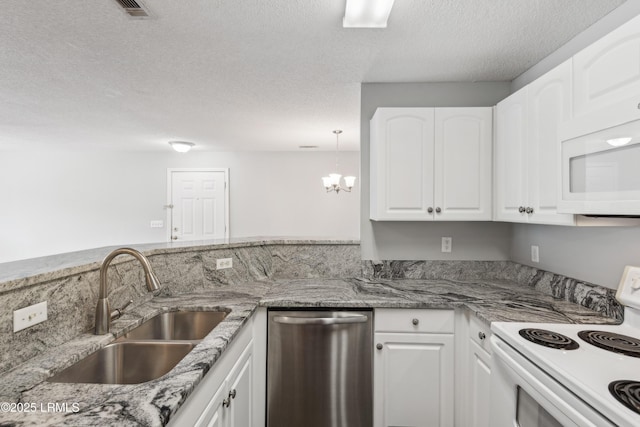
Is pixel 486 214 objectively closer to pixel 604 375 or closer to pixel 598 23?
pixel 598 23

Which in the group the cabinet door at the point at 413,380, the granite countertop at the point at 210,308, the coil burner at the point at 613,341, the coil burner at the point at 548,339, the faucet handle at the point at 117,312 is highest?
the faucet handle at the point at 117,312

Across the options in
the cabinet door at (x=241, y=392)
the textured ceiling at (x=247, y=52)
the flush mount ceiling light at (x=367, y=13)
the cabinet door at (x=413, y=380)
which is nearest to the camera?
the cabinet door at (x=241, y=392)

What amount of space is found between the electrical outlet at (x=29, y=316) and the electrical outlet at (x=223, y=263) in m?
1.09

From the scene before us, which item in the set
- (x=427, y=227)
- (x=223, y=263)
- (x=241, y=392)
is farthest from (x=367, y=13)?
(x=241, y=392)

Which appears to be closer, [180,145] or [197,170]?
[180,145]

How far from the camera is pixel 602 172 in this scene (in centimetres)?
116

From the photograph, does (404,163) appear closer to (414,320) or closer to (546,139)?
(546,139)

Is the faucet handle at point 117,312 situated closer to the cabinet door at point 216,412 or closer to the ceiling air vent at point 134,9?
the cabinet door at point 216,412

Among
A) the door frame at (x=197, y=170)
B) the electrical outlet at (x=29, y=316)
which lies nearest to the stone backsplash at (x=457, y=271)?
the electrical outlet at (x=29, y=316)

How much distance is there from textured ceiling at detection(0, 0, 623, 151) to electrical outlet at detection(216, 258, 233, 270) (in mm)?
1369

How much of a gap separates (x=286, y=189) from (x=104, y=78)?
348 centimetres

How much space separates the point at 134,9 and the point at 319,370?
2155 millimetres

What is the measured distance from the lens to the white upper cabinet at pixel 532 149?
1520 mm

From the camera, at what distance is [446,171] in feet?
6.95
